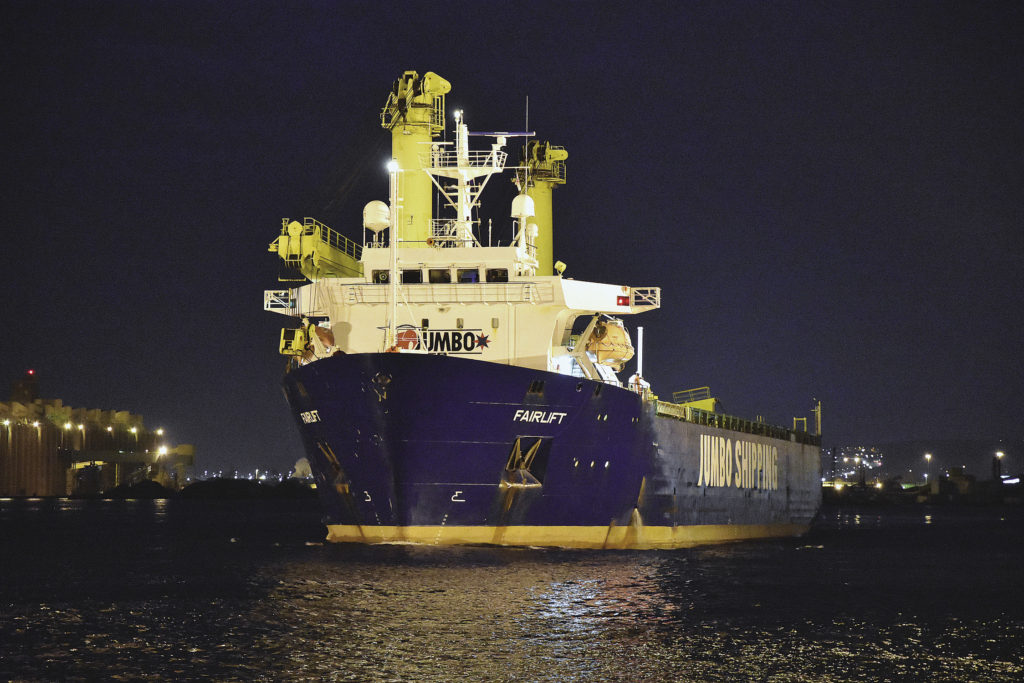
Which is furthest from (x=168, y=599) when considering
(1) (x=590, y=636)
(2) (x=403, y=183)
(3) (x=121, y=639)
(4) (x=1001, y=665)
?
(2) (x=403, y=183)

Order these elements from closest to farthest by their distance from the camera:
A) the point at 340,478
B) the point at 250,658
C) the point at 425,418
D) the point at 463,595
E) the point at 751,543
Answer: the point at 250,658
the point at 463,595
the point at 425,418
the point at 340,478
the point at 751,543

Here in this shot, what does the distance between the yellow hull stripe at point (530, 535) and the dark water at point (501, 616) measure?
1.31ft

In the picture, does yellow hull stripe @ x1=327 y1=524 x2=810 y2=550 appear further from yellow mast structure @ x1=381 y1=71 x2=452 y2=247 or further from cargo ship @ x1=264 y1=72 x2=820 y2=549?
yellow mast structure @ x1=381 y1=71 x2=452 y2=247

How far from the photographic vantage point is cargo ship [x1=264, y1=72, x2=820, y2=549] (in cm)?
2719

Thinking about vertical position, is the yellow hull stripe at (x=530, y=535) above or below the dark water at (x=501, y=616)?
above

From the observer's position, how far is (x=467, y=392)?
26906 mm

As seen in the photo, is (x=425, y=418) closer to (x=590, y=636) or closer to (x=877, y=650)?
(x=590, y=636)

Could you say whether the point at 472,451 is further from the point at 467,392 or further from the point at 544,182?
the point at 544,182

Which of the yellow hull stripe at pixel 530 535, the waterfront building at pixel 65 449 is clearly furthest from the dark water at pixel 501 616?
the waterfront building at pixel 65 449

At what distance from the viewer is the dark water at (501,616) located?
14875 mm

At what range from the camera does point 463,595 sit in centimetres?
2131

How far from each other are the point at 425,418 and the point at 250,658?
11874mm

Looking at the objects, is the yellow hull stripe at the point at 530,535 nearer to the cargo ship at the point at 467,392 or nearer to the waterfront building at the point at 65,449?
the cargo ship at the point at 467,392

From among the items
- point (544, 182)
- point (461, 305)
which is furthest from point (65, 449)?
point (461, 305)
